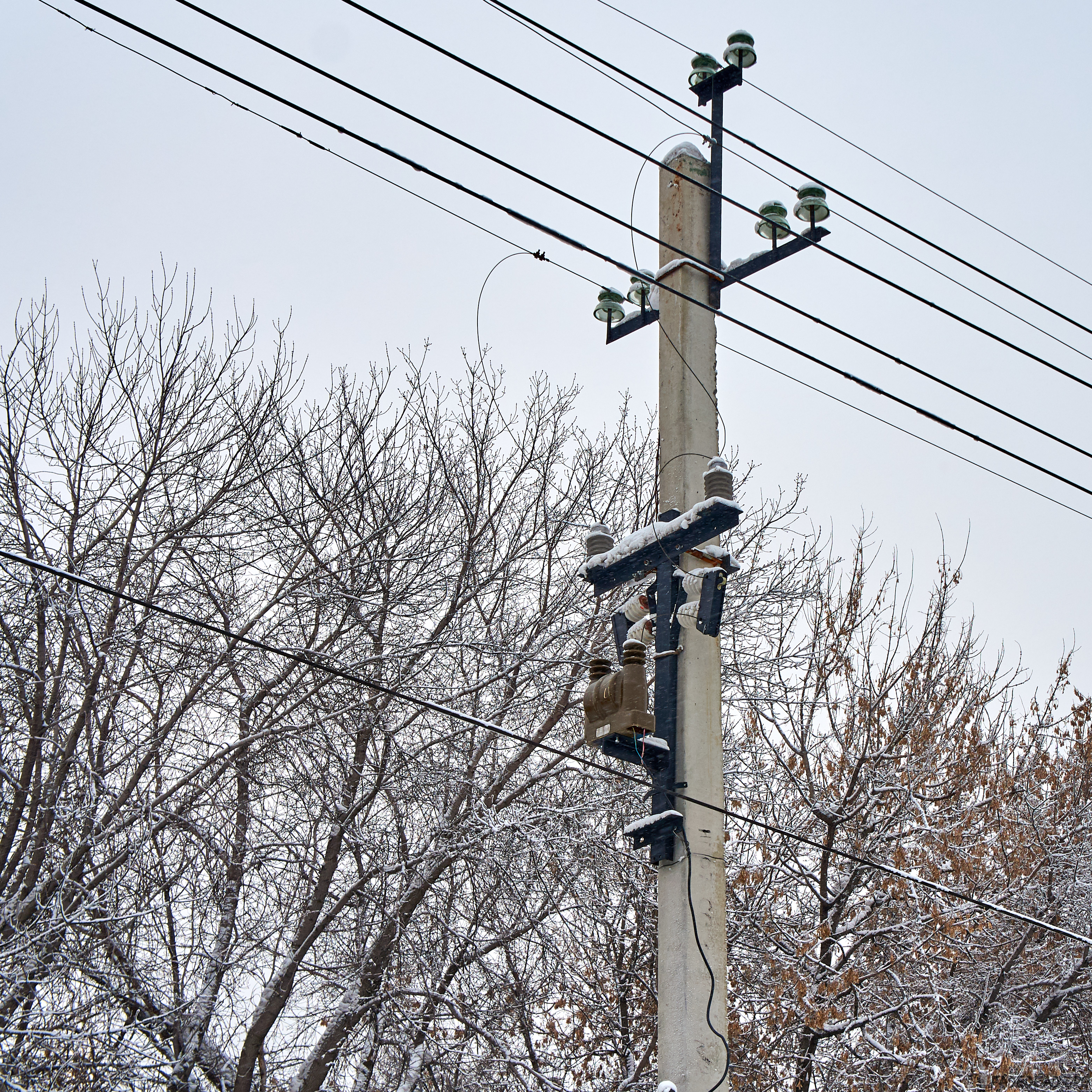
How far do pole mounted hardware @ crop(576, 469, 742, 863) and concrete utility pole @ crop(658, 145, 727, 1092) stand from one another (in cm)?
7

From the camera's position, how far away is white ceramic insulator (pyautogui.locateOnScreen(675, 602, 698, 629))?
21.1 feet

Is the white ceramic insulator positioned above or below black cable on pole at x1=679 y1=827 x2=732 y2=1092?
above

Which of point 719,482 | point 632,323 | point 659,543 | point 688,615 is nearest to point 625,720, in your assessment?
point 688,615

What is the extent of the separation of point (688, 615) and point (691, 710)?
19.4 inches

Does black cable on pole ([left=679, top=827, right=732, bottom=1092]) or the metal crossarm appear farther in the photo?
the metal crossarm

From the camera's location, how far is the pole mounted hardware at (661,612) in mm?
6109

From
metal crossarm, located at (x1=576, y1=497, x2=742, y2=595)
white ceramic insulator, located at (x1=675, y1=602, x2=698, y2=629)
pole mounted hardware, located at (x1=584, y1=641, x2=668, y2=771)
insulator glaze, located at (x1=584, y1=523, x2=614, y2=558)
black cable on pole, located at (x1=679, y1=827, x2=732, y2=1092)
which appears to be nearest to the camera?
black cable on pole, located at (x1=679, y1=827, x2=732, y2=1092)

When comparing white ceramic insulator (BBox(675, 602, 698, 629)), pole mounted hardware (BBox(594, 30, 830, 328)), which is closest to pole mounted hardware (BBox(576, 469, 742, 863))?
white ceramic insulator (BBox(675, 602, 698, 629))

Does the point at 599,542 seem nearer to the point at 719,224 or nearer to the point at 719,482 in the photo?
the point at 719,482

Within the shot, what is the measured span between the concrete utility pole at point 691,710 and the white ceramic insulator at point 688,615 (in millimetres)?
58

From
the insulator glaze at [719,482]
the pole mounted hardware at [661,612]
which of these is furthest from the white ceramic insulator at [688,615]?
the insulator glaze at [719,482]

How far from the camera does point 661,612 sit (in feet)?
21.5

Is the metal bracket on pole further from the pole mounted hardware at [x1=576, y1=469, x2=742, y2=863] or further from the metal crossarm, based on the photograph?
the metal crossarm

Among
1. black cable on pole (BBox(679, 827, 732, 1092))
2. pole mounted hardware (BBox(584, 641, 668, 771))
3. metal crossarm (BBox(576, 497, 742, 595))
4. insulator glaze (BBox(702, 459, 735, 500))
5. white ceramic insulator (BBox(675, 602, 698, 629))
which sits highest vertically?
insulator glaze (BBox(702, 459, 735, 500))
